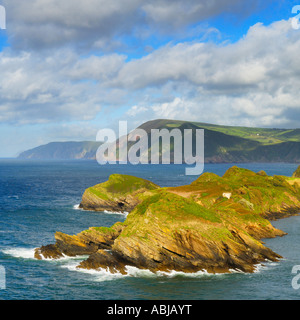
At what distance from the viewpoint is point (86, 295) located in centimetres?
3519

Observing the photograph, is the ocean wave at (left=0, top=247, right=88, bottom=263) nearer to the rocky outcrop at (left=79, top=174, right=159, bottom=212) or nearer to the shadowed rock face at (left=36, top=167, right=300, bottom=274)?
Result: the shadowed rock face at (left=36, top=167, right=300, bottom=274)

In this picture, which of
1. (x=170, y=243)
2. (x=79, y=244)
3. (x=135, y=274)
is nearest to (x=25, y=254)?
(x=79, y=244)

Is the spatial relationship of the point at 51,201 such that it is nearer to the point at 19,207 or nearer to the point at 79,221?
the point at 19,207

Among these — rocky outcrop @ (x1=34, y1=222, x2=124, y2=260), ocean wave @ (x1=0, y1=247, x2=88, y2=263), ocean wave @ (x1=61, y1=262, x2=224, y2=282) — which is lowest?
ocean wave @ (x1=61, y1=262, x2=224, y2=282)

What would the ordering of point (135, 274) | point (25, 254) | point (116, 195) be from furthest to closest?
point (116, 195), point (25, 254), point (135, 274)

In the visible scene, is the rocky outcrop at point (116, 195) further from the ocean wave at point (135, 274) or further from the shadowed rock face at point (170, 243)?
the ocean wave at point (135, 274)

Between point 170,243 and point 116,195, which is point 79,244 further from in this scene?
point 116,195

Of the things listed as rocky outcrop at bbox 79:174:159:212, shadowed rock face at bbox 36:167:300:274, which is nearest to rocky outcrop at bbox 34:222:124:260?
shadowed rock face at bbox 36:167:300:274

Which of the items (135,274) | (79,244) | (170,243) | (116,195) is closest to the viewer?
(135,274)

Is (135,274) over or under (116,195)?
under

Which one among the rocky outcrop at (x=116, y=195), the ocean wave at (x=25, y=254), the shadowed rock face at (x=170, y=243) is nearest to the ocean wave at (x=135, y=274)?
the shadowed rock face at (x=170, y=243)
